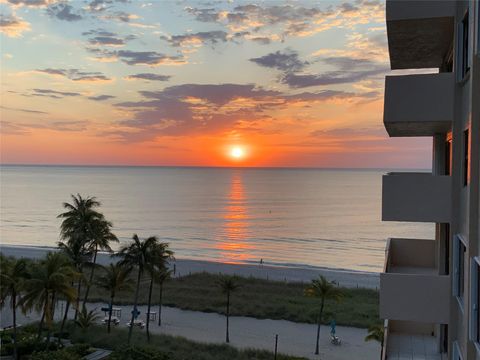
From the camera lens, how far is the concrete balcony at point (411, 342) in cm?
1104

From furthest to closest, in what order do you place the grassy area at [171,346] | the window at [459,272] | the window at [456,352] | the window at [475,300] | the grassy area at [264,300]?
the grassy area at [264,300]
the grassy area at [171,346]
the window at [459,272]
the window at [456,352]
the window at [475,300]

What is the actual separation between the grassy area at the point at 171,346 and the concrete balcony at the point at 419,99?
17.3 meters

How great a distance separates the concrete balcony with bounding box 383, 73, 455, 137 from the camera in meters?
9.45

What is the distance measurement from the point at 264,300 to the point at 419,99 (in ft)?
101

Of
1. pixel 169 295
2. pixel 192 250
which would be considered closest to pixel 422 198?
pixel 169 295

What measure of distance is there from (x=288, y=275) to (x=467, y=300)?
47.0 m

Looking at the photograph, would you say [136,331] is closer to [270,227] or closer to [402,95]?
[402,95]

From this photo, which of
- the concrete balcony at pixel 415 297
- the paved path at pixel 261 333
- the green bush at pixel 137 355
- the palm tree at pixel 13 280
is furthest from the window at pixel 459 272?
the palm tree at pixel 13 280

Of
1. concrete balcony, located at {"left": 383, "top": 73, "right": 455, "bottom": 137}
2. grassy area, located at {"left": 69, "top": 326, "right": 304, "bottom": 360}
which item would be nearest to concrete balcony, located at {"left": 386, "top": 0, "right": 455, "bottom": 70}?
concrete balcony, located at {"left": 383, "top": 73, "right": 455, "bottom": 137}

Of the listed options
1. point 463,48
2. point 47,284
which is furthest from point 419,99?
point 47,284

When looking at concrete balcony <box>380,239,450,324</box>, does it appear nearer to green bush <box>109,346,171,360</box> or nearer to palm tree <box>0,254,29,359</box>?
green bush <box>109,346,171,360</box>

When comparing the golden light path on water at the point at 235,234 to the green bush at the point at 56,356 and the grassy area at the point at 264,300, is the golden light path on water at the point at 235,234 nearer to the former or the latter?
the grassy area at the point at 264,300

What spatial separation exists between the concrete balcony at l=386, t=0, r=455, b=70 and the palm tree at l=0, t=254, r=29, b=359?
20.2m

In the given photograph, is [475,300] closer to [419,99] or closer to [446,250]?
[419,99]
